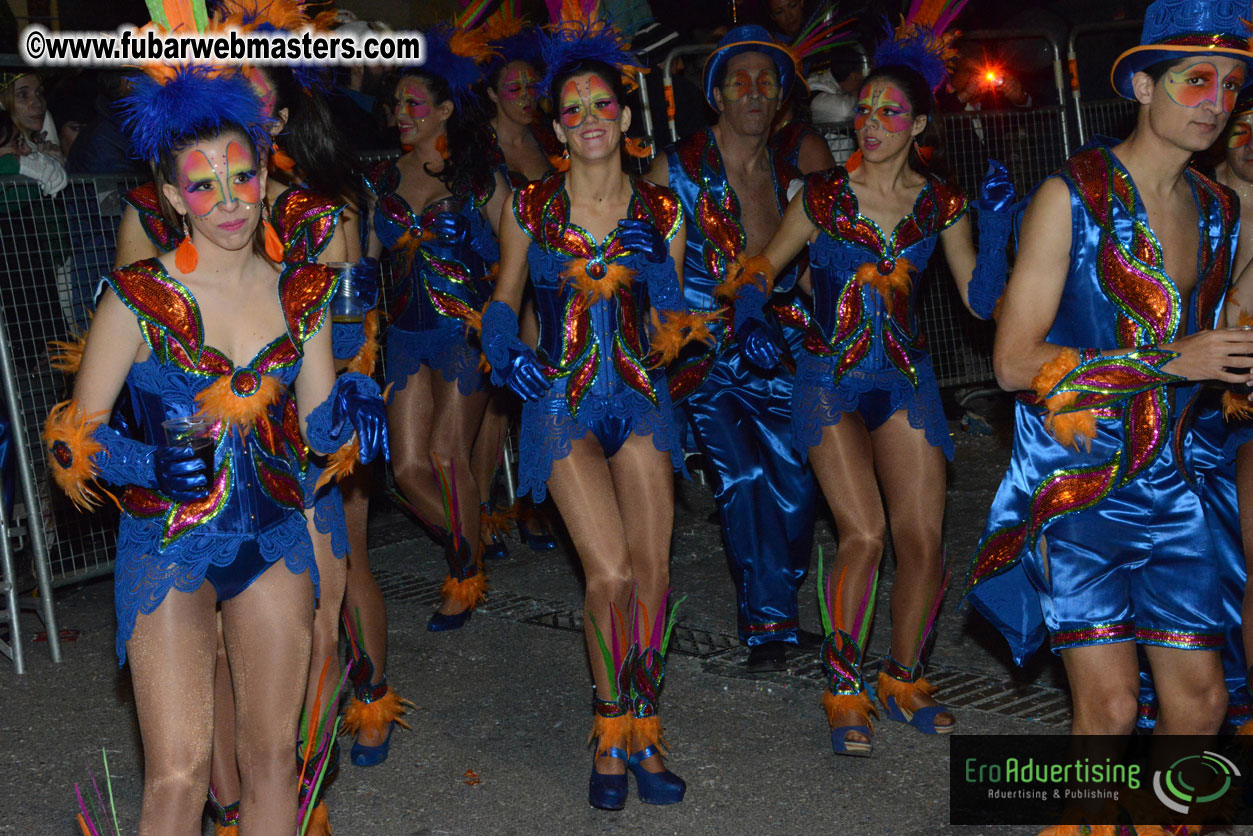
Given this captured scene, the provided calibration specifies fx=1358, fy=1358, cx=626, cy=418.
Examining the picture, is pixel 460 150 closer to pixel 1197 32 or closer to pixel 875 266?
pixel 875 266

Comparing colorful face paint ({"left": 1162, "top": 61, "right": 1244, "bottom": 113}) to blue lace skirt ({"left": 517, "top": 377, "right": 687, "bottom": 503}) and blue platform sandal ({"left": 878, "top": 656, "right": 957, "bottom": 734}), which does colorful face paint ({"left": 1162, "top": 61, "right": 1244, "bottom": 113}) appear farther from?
blue platform sandal ({"left": 878, "top": 656, "right": 957, "bottom": 734})

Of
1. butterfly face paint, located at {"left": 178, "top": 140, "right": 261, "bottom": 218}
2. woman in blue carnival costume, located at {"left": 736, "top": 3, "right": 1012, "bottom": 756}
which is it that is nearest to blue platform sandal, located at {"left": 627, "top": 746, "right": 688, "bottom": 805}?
woman in blue carnival costume, located at {"left": 736, "top": 3, "right": 1012, "bottom": 756}

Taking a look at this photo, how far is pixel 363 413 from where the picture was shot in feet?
10.9

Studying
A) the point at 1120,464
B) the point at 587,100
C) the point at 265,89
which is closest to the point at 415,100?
the point at 587,100

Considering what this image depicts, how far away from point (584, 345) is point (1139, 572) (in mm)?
1856

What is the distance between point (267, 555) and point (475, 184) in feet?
10.5

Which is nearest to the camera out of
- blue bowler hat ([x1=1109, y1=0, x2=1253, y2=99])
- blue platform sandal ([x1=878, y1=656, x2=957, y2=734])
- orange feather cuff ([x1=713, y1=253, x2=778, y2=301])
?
blue bowler hat ([x1=1109, y1=0, x2=1253, y2=99])

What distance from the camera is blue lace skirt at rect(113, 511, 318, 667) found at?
310cm

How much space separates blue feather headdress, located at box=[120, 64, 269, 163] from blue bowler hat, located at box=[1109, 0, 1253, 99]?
2.19 meters

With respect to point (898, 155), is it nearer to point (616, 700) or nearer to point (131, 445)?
point (616, 700)

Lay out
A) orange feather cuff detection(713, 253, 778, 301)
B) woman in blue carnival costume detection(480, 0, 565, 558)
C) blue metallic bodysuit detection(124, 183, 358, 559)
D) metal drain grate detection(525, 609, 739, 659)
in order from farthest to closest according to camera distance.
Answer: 1. woman in blue carnival costume detection(480, 0, 565, 558)
2. metal drain grate detection(525, 609, 739, 659)
3. orange feather cuff detection(713, 253, 778, 301)
4. blue metallic bodysuit detection(124, 183, 358, 559)

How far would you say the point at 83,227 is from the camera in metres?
6.52

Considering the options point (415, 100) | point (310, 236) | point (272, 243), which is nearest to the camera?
point (272, 243)

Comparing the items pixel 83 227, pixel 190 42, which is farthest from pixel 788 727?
pixel 83 227
